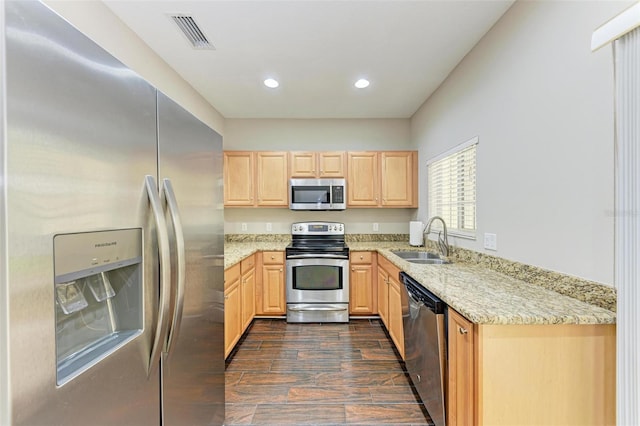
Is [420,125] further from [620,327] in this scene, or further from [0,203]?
[0,203]

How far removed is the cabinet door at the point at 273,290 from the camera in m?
3.64

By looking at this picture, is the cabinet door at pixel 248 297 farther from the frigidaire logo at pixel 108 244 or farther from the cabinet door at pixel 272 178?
the frigidaire logo at pixel 108 244

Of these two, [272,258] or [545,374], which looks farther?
[272,258]

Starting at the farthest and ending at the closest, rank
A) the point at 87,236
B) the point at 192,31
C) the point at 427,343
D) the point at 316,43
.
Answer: the point at 316,43, the point at 192,31, the point at 427,343, the point at 87,236

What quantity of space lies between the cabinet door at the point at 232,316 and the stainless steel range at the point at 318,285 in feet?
2.60

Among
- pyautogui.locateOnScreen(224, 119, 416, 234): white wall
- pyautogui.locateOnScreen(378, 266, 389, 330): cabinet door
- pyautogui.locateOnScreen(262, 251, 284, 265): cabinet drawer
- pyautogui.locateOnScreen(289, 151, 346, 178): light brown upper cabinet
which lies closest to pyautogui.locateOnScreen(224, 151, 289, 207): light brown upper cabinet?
pyautogui.locateOnScreen(289, 151, 346, 178): light brown upper cabinet

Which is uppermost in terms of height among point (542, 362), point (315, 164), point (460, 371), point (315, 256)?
point (315, 164)

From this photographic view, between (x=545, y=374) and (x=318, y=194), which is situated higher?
(x=318, y=194)

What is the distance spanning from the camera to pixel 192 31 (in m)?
2.16

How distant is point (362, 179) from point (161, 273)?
130 inches

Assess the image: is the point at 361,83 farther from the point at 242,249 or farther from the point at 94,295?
the point at 94,295

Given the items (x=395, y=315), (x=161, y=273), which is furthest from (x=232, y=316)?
(x=161, y=273)

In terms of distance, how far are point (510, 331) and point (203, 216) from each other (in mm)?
1496

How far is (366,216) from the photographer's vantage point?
4.33 metres
